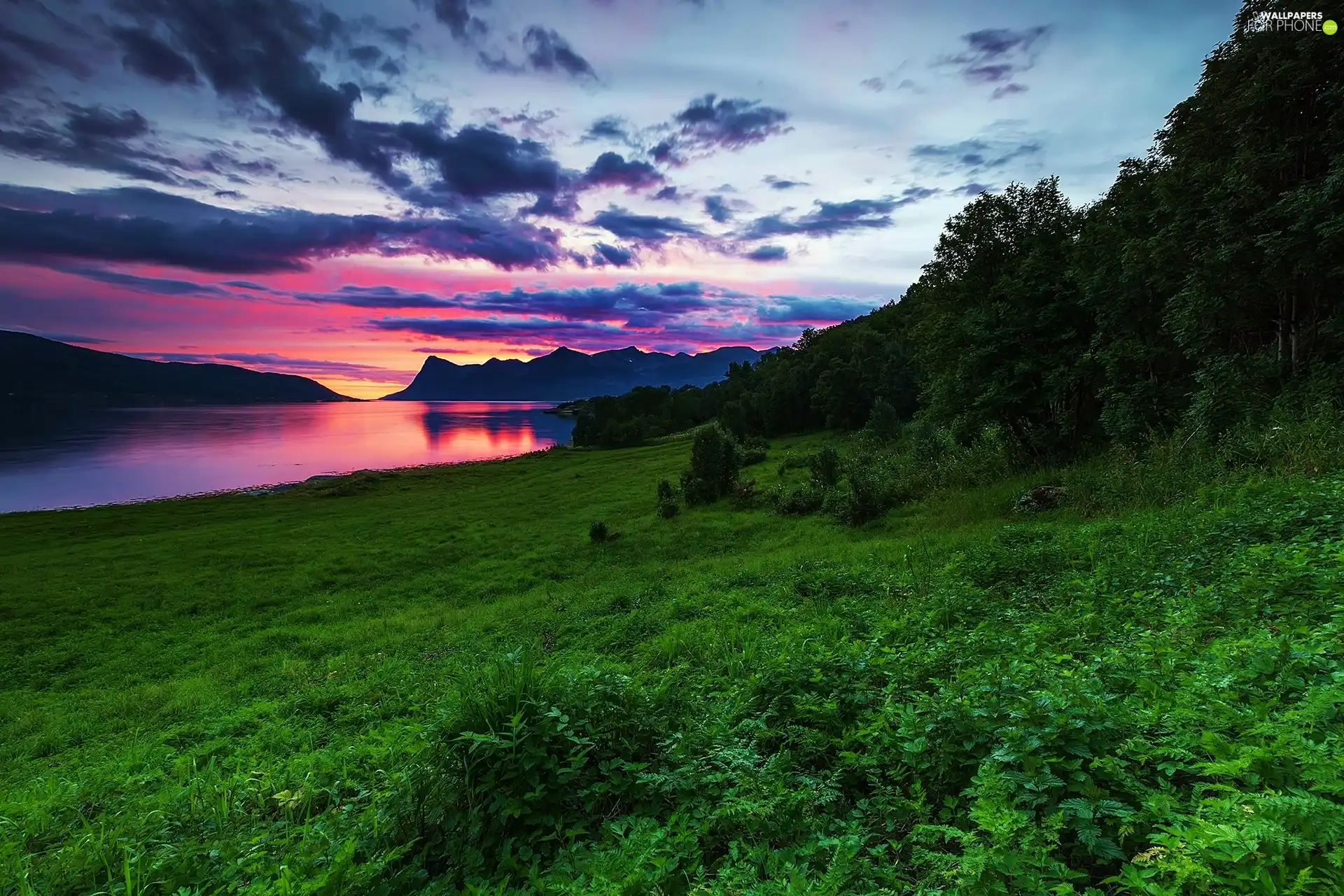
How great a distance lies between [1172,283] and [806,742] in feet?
56.5

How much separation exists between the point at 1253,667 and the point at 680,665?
4942 mm

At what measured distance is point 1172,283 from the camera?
1390cm

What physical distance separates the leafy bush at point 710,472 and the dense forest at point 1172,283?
10328 millimetres

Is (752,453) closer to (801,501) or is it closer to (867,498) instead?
(801,501)

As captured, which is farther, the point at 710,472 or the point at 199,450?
the point at 199,450

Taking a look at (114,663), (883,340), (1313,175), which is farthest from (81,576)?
(883,340)

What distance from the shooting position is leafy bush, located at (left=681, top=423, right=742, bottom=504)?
27.7 meters

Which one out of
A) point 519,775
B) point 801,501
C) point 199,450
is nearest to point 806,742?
point 519,775

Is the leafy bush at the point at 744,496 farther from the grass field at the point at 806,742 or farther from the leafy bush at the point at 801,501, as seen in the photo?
the grass field at the point at 806,742

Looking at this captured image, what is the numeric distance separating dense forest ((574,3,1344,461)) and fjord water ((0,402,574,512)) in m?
69.9

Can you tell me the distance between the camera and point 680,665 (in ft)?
21.2

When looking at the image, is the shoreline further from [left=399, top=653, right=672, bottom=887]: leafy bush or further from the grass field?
[left=399, top=653, right=672, bottom=887]: leafy bush

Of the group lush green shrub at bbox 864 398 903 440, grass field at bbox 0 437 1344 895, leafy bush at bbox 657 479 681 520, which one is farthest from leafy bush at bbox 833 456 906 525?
lush green shrub at bbox 864 398 903 440

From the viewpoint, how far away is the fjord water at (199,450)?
56.4m
